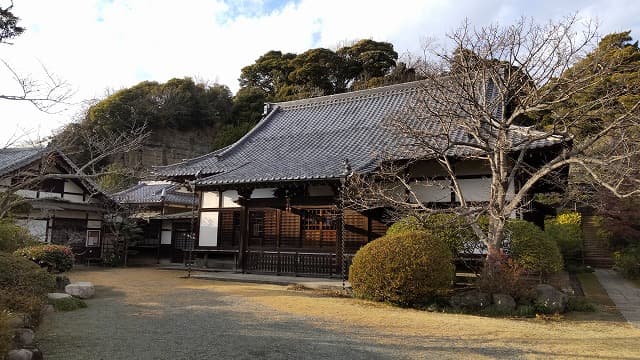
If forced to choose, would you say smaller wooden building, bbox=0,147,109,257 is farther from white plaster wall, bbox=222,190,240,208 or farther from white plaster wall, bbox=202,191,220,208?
white plaster wall, bbox=222,190,240,208

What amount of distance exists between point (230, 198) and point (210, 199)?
3.61 feet

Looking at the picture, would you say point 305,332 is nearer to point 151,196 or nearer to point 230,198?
point 230,198

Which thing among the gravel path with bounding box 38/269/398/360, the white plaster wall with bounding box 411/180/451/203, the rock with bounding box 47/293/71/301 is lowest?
the gravel path with bounding box 38/269/398/360

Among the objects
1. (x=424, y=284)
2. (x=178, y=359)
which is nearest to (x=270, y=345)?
(x=178, y=359)

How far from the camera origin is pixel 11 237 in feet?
40.5

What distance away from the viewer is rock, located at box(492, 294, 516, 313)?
9.08 m

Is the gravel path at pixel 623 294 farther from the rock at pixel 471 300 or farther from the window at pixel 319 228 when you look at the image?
the window at pixel 319 228

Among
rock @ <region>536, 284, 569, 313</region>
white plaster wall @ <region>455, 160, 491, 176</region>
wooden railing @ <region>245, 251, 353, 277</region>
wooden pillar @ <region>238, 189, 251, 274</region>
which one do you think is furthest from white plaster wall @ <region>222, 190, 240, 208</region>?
rock @ <region>536, 284, 569, 313</region>

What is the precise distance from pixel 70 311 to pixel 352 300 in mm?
5979

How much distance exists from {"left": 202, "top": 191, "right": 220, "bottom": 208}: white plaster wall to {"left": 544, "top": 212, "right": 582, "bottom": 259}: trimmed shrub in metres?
13.4

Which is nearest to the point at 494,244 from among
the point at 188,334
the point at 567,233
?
the point at 188,334

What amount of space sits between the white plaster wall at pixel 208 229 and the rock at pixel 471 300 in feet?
34.6

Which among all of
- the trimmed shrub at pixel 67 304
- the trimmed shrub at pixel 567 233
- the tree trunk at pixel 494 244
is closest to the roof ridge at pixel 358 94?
the trimmed shrub at pixel 567 233

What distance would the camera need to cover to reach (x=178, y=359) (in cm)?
540
